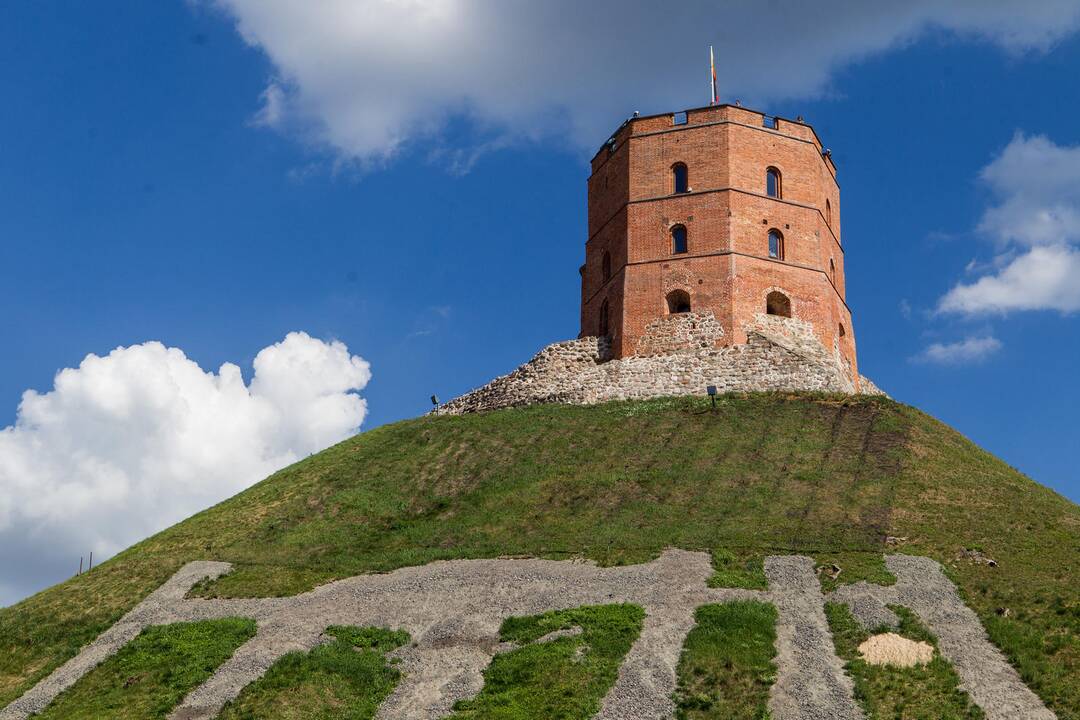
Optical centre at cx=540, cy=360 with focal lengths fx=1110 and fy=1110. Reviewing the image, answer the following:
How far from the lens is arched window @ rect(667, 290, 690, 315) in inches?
1699

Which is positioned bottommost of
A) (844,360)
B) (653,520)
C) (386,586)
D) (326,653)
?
(326,653)

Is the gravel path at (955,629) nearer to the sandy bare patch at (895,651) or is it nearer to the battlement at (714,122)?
the sandy bare patch at (895,651)

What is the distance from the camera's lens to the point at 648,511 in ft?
101

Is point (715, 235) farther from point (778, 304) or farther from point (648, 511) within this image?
point (648, 511)

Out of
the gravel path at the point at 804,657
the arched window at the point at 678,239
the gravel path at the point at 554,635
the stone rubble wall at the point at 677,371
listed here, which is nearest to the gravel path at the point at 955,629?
the gravel path at the point at 554,635

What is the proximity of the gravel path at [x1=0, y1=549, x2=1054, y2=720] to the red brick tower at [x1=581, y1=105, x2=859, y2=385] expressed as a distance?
16928mm

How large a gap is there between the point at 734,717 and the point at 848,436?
16.7 metres

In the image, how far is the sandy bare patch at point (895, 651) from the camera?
69.8 ft

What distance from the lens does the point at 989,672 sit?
2070 centimetres

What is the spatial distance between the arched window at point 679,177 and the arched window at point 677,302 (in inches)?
174

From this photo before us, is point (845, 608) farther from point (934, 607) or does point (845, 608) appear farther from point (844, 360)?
point (844, 360)

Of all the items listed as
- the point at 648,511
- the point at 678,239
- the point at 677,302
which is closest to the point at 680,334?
the point at 677,302

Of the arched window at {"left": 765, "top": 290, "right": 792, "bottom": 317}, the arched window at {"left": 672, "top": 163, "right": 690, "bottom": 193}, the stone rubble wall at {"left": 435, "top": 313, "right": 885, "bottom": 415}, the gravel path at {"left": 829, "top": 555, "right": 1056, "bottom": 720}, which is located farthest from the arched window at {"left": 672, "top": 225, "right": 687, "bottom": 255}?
the gravel path at {"left": 829, "top": 555, "right": 1056, "bottom": 720}

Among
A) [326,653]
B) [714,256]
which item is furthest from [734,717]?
A: [714,256]
